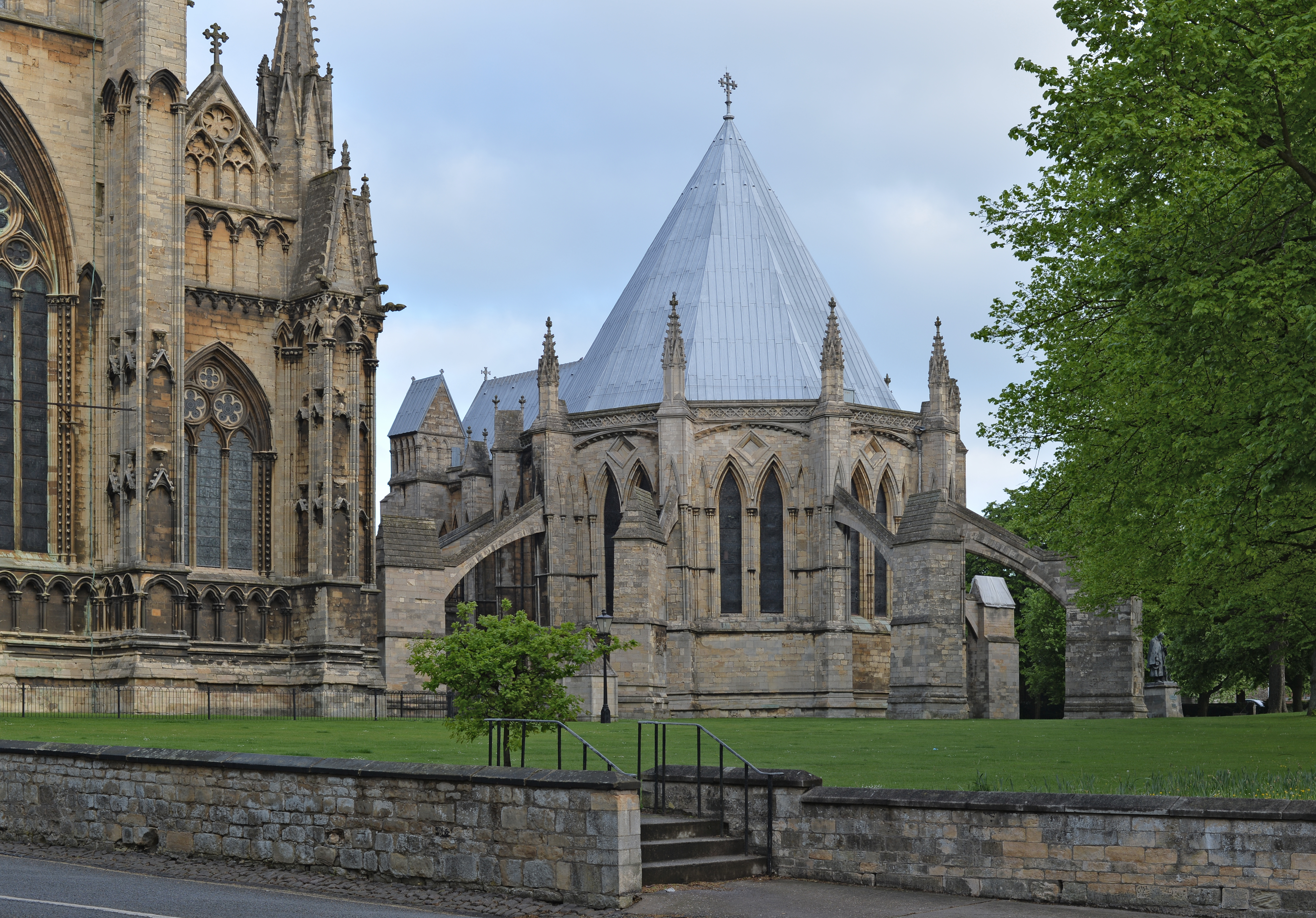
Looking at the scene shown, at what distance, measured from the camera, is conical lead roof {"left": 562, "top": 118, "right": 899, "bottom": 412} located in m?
48.2

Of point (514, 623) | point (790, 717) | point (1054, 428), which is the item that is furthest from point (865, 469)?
point (514, 623)

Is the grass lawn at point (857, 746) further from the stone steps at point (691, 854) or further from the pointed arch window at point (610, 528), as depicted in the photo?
the pointed arch window at point (610, 528)

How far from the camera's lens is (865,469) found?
→ 47562 millimetres

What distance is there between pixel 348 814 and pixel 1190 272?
1026 centimetres

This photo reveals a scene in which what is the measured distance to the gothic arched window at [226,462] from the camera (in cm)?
3344

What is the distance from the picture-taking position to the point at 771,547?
47312mm

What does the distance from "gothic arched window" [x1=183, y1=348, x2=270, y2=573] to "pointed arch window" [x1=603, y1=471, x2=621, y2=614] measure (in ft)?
50.4

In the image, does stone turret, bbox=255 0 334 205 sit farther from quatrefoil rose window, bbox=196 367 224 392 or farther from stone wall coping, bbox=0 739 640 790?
stone wall coping, bbox=0 739 640 790

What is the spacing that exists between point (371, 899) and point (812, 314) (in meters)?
40.2

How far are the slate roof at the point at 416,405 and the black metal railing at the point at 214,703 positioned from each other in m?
33.9

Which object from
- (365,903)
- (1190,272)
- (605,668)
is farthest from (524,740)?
(605,668)

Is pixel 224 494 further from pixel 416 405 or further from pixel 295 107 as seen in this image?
pixel 416 405

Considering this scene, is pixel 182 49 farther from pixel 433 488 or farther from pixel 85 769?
pixel 433 488

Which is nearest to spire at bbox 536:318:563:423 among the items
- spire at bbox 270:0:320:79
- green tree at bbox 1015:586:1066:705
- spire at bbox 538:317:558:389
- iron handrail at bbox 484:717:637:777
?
spire at bbox 538:317:558:389
